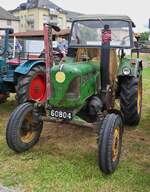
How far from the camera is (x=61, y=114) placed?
5.13 meters

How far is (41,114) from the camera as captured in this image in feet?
17.9

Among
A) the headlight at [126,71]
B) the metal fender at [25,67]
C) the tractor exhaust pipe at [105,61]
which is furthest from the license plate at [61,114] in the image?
the metal fender at [25,67]

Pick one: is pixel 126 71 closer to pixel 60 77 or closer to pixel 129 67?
pixel 129 67

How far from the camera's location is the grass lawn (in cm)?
430

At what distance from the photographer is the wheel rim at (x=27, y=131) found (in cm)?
540

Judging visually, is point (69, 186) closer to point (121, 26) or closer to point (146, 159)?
point (146, 159)

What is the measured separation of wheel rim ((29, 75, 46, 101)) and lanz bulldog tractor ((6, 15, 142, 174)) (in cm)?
94

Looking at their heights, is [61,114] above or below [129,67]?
below

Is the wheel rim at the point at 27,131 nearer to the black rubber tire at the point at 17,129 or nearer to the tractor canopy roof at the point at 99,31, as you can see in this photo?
the black rubber tire at the point at 17,129

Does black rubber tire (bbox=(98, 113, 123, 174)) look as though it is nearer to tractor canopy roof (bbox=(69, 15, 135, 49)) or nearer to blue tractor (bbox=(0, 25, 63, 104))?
blue tractor (bbox=(0, 25, 63, 104))

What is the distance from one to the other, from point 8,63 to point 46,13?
74.1 m

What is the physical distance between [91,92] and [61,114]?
684 mm

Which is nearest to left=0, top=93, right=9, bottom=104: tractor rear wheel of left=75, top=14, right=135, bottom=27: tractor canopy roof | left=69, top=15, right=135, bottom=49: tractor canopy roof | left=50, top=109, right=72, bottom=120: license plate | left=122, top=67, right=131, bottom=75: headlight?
left=69, top=15, right=135, bottom=49: tractor canopy roof

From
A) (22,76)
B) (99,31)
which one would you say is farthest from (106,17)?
(22,76)
